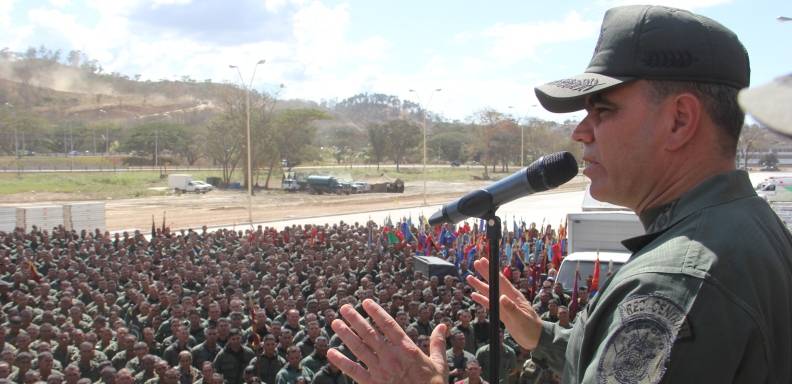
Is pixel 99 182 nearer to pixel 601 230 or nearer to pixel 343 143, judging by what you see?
pixel 601 230

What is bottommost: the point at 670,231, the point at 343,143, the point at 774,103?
the point at 670,231

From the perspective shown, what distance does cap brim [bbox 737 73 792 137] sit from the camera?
875mm

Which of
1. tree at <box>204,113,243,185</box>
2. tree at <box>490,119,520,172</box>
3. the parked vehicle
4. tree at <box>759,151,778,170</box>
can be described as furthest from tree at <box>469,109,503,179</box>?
the parked vehicle

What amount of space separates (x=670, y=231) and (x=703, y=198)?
0.12 meters

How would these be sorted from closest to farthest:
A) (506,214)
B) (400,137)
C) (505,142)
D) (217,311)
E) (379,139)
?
(217,311) < (506,214) < (505,142) < (400,137) < (379,139)

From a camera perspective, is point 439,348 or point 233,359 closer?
point 439,348

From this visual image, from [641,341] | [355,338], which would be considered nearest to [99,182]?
[355,338]

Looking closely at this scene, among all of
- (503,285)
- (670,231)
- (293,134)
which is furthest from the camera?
(293,134)

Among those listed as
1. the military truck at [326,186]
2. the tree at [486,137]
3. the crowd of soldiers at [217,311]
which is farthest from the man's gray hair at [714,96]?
the tree at [486,137]

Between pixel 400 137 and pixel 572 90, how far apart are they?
252ft

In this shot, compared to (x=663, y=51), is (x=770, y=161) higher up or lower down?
lower down

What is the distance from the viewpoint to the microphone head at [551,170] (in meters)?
2.32

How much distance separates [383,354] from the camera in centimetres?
154

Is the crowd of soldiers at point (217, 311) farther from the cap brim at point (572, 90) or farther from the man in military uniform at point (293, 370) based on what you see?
the cap brim at point (572, 90)
